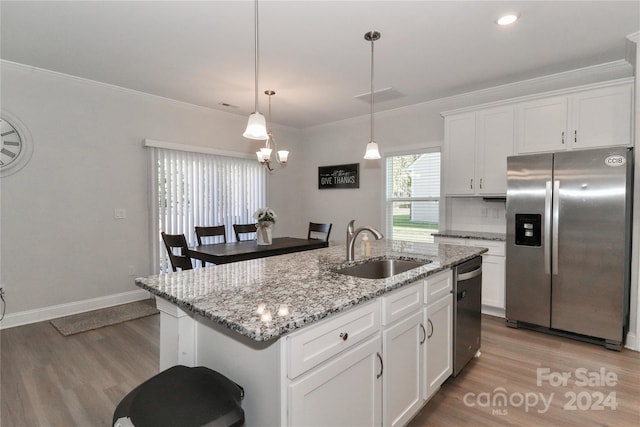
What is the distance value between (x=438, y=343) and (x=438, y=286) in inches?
14.4

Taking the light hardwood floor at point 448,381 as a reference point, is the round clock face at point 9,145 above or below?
above

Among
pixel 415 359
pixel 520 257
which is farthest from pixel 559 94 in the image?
pixel 415 359

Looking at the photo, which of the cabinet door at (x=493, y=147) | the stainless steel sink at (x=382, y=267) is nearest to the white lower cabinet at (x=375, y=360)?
the stainless steel sink at (x=382, y=267)

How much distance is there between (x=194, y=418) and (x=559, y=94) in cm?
403

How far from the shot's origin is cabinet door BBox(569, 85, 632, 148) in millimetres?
2994

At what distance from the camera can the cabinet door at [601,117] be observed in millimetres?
2994

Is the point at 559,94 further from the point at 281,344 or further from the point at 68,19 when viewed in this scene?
the point at 68,19

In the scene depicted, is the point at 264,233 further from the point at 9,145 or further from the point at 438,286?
the point at 9,145

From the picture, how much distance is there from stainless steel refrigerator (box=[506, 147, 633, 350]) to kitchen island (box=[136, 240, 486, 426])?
193 centimetres

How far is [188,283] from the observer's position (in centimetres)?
164

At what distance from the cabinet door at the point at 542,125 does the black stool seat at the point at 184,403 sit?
3.68 metres

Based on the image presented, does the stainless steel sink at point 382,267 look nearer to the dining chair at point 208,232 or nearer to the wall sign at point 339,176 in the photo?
the dining chair at point 208,232

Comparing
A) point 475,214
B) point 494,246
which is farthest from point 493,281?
point 475,214

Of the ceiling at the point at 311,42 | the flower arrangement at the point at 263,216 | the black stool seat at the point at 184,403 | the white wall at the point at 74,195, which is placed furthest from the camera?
the flower arrangement at the point at 263,216
